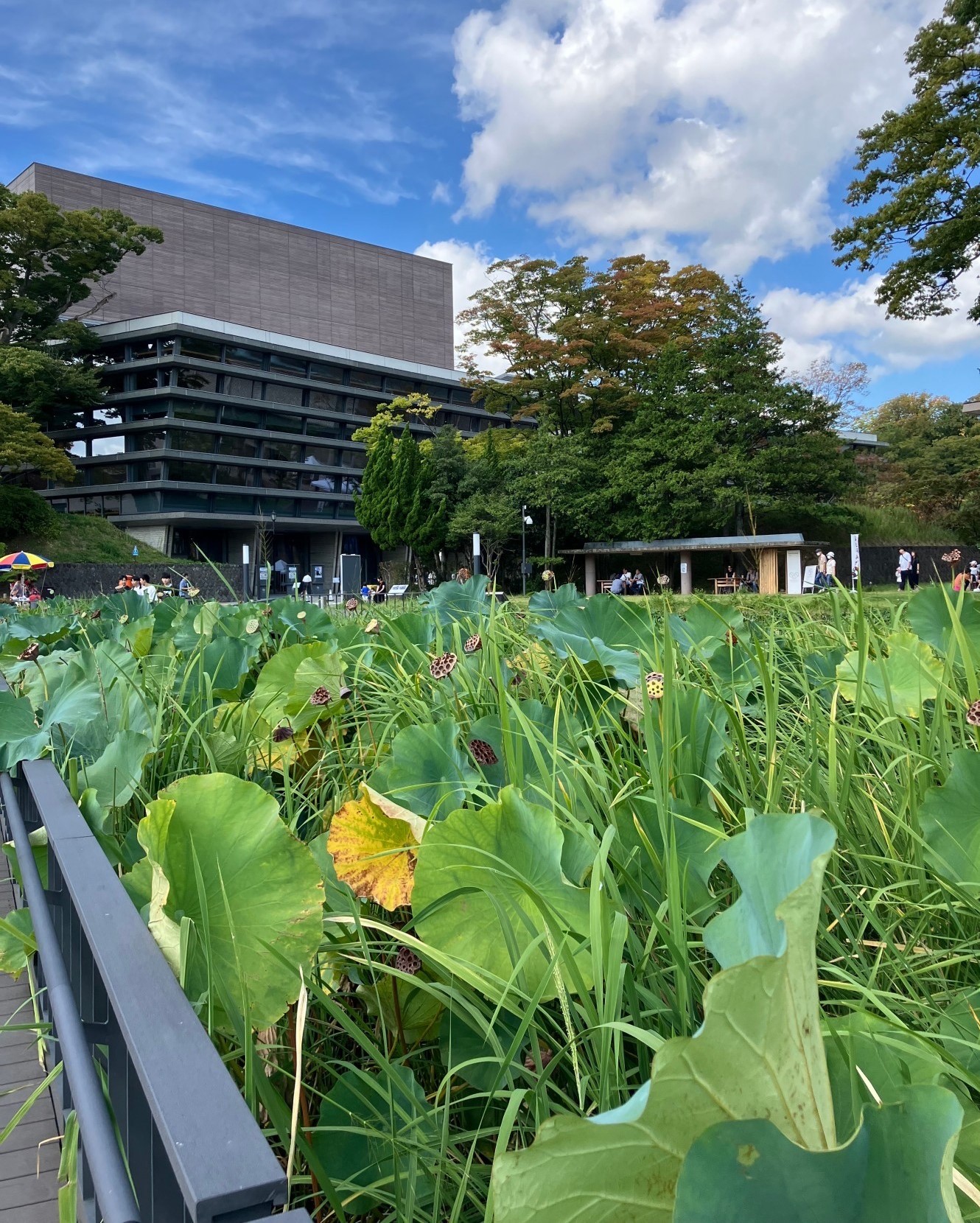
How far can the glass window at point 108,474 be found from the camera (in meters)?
44.1

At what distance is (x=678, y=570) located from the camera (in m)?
35.0

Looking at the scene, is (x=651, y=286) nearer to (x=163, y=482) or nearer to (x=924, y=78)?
(x=924, y=78)

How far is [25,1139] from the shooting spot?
171cm

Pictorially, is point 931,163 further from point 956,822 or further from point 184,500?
point 184,500

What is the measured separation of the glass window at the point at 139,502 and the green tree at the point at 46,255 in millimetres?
8029

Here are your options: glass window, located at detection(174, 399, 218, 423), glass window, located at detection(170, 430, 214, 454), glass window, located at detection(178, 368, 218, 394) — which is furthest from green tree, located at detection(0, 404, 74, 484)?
glass window, located at detection(178, 368, 218, 394)

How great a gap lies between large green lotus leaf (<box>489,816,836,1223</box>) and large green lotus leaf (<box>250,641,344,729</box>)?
1.44 m

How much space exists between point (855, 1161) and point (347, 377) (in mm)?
53669

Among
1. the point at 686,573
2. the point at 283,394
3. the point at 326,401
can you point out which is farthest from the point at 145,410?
the point at 686,573

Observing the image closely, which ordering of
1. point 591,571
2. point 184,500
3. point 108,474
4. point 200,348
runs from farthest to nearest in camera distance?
1. point 200,348
2. point 184,500
3. point 108,474
4. point 591,571

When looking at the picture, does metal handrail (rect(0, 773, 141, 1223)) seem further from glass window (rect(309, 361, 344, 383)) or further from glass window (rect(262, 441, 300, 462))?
glass window (rect(309, 361, 344, 383))

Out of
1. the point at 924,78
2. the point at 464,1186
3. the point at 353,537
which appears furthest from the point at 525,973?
the point at 353,537

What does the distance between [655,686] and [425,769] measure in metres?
0.35

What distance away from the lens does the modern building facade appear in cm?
4356
